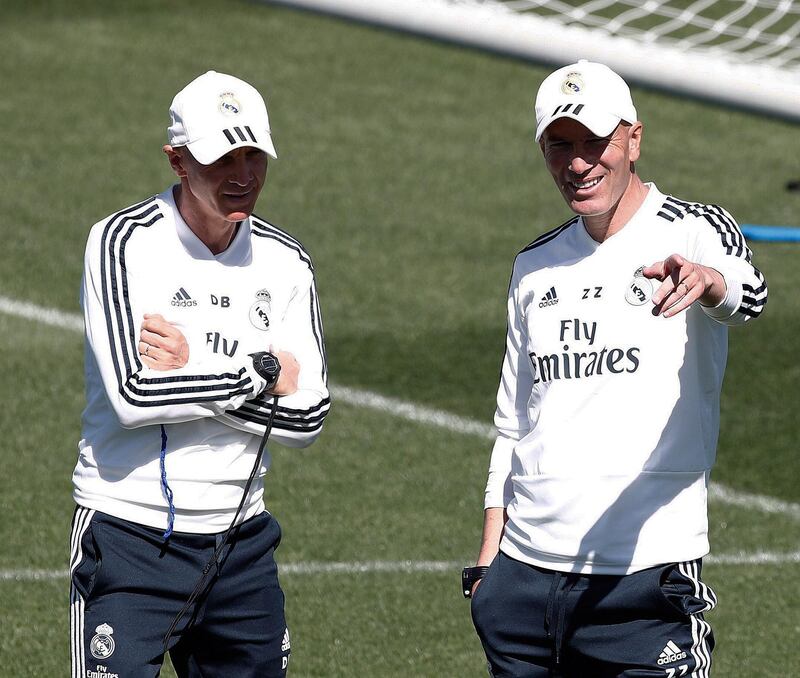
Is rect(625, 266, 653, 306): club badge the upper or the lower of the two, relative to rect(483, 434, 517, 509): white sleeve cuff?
upper

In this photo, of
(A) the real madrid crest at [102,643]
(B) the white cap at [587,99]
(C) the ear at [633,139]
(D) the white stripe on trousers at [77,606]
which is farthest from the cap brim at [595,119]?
(A) the real madrid crest at [102,643]

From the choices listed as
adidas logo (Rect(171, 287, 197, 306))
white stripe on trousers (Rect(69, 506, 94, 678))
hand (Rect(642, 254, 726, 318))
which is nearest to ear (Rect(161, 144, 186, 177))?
adidas logo (Rect(171, 287, 197, 306))

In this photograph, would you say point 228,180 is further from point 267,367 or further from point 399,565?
point 399,565

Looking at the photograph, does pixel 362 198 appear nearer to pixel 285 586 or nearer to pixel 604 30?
pixel 604 30

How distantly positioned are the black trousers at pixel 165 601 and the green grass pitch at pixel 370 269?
5.05ft

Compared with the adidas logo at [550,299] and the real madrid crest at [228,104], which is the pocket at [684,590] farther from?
the real madrid crest at [228,104]

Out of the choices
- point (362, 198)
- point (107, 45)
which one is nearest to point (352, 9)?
point (362, 198)

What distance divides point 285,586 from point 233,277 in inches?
99.7

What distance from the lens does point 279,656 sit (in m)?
4.35

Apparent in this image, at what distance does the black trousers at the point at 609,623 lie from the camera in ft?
12.8

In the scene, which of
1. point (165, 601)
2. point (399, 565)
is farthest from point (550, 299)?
point (399, 565)

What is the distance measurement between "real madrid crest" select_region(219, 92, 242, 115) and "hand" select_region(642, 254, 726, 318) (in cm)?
115

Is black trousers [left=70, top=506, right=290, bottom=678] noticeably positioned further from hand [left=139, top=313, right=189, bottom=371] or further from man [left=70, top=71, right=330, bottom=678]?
hand [left=139, top=313, right=189, bottom=371]

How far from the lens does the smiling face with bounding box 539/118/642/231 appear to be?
3.90m
